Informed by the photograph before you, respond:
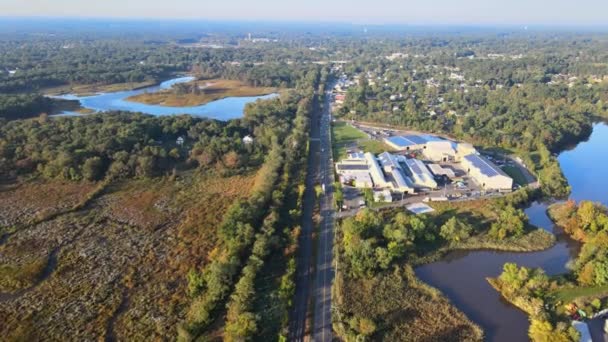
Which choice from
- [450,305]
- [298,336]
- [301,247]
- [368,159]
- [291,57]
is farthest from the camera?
[291,57]

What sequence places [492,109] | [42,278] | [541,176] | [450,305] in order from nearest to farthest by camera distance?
[450,305], [42,278], [541,176], [492,109]

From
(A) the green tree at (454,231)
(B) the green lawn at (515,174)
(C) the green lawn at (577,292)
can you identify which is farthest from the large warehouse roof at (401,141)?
(C) the green lawn at (577,292)

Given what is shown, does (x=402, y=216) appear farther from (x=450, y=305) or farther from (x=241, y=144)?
(x=241, y=144)

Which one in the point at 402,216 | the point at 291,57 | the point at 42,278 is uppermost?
the point at 291,57

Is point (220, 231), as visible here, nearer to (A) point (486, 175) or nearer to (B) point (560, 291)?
(B) point (560, 291)

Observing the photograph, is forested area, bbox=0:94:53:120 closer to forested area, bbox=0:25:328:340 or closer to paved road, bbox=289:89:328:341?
forested area, bbox=0:25:328:340

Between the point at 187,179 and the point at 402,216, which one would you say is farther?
the point at 187,179

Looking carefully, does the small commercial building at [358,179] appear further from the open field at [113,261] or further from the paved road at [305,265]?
the open field at [113,261]

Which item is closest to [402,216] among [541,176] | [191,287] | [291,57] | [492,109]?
[191,287]

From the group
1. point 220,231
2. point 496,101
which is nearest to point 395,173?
point 220,231
